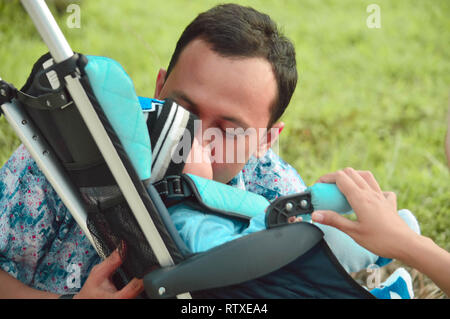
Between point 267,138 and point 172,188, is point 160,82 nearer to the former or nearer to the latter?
point 267,138

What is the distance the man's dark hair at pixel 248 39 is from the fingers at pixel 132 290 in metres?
0.68

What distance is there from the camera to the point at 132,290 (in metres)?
1.17

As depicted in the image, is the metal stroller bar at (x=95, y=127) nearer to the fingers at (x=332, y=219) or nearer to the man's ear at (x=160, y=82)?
the fingers at (x=332, y=219)

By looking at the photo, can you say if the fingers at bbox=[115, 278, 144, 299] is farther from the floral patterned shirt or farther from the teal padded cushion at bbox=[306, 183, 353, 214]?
the teal padded cushion at bbox=[306, 183, 353, 214]

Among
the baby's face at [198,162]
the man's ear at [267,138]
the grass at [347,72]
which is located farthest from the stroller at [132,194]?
the grass at [347,72]

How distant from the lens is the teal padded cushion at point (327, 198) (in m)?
1.10

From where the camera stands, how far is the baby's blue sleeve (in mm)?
1075

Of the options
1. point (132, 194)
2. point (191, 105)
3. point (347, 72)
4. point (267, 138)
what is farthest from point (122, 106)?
point (347, 72)

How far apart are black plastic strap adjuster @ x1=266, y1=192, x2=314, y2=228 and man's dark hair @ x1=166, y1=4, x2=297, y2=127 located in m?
0.55

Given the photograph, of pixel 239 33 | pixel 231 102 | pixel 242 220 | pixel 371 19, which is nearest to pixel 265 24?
pixel 239 33

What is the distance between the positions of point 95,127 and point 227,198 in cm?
39
